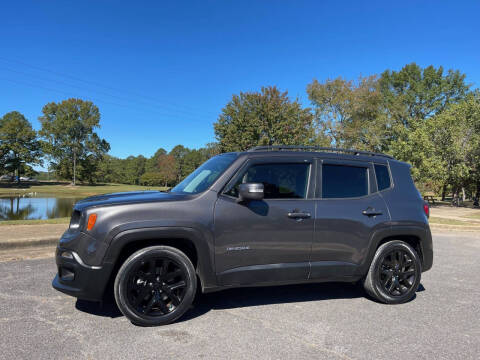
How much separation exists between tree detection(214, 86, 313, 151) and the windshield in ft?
80.1

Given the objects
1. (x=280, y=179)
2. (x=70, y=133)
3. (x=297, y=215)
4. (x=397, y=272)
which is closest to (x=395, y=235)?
(x=397, y=272)

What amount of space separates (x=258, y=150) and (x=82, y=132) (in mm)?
72501

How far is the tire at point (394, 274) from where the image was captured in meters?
4.21

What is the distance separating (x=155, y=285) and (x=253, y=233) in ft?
3.73

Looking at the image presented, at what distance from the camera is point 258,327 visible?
3.42 m

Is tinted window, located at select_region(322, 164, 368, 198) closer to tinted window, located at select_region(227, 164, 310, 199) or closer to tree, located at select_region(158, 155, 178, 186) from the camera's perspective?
tinted window, located at select_region(227, 164, 310, 199)

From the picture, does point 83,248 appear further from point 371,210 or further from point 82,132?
point 82,132

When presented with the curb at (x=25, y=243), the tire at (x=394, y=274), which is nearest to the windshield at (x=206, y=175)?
the tire at (x=394, y=274)

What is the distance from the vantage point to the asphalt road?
9.52 feet

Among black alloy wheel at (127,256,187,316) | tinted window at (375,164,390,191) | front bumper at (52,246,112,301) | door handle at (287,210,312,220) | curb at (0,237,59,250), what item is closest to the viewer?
front bumper at (52,246,112,301)

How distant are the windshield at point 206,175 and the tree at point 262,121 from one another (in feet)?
80.1

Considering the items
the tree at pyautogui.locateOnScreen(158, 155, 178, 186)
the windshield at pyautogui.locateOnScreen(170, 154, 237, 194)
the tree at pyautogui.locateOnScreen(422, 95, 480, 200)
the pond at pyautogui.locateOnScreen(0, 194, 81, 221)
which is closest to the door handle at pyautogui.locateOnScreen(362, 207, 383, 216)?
the windshield at pyautogui.locateOnScreen(170, 154, 237, 194)

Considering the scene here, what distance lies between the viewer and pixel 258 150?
4039 mm

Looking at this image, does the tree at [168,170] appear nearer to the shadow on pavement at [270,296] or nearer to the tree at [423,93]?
the tree at [423,93]
